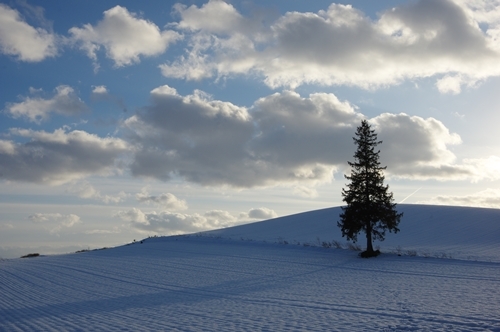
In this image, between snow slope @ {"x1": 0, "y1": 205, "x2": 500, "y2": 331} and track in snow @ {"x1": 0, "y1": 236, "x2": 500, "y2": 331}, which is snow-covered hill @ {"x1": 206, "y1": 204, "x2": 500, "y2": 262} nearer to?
snow slope @ {"x1": 0, "y1": 205, "x2": 500, "y2": 331}

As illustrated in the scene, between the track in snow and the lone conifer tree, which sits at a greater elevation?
the lone conifer tree

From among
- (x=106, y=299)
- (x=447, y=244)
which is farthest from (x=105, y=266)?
(x=447, y=244)

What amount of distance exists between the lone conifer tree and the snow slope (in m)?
2.38

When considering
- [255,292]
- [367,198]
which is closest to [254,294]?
[255,292]

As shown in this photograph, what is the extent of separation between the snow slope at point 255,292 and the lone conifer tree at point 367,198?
2380mm

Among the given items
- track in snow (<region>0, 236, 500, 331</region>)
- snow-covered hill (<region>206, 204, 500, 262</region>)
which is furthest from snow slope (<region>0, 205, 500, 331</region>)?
snow-covered hill (<region>206, 204, 500, 262</region>)

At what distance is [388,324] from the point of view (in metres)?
13.2

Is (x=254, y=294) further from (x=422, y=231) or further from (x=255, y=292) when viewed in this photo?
(x=422, y=231)

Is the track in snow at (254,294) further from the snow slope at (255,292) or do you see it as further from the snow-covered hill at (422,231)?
the snow-covered hill at (422,231)

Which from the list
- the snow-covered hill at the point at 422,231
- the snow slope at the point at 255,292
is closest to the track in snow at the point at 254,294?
the snow slope at the point at 255,292

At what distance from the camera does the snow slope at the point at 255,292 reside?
46.6ft

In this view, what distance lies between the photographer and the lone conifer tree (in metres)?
34.9

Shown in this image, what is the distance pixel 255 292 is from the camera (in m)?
20.8

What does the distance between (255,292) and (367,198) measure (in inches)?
692
